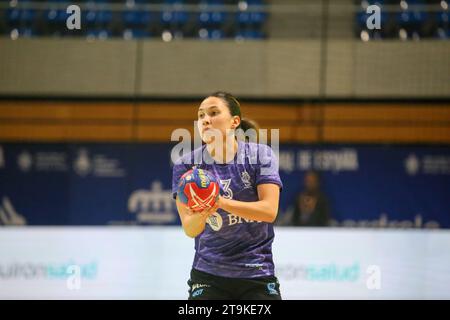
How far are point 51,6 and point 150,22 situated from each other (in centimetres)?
134

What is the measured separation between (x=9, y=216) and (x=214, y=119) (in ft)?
16.2

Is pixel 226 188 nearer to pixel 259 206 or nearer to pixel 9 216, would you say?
pixel 259 206

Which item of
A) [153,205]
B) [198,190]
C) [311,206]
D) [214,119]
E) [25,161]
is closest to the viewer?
[198,190]

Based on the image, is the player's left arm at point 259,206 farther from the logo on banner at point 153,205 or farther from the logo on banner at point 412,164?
the logo on banner at point 412,164


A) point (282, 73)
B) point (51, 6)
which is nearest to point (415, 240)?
point (282, 73)

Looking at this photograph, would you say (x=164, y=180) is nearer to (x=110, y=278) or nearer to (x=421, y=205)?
(x=110, y=278)

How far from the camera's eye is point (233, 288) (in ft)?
11.1

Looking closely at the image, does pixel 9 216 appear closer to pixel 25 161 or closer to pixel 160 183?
pixel 25 161

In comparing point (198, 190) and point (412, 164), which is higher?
point (198, 190)

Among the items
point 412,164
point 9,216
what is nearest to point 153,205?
point 9,216

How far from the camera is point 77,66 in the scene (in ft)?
26.5

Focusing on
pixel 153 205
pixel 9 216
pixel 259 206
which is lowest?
pixel 9 216

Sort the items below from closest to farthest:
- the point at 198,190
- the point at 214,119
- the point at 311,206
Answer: the point at 198,190, the point at 214,119, the point at 311,206

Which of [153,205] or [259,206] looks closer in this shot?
[259,206]
